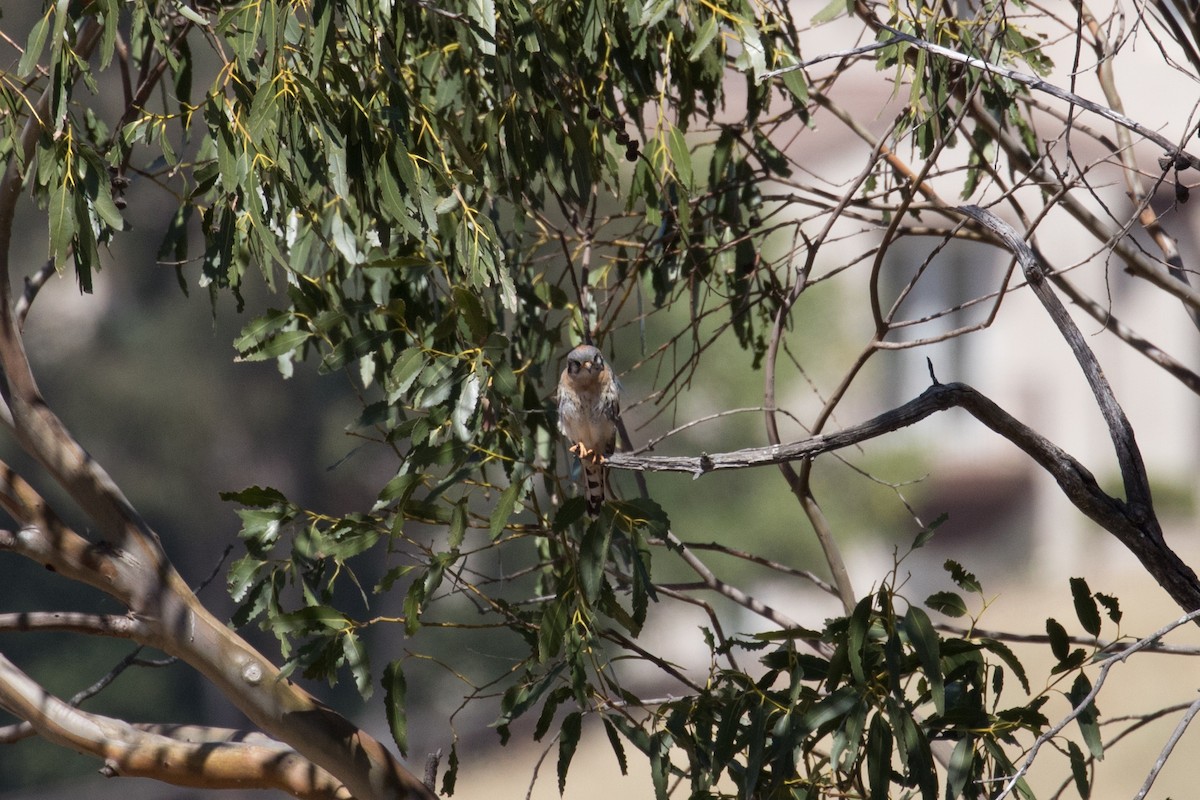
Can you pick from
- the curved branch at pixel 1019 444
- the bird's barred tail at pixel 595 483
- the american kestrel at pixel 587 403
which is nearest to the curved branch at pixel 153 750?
the bird's barred tail at pixel 595 483

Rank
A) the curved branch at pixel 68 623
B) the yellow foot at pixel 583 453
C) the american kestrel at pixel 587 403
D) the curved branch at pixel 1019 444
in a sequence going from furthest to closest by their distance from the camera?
the american kestrel at pixel 587 403 < the yellow foot at pixel 583 453 < the curved branch at pixel 68 623 < the curved branch at pixel 1019 444

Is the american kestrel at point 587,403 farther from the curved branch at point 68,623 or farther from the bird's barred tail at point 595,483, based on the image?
the curved branch at point 68,623

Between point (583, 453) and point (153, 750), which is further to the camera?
point (583, 453)

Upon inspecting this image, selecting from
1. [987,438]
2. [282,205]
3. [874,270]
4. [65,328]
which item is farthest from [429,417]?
[987,438]

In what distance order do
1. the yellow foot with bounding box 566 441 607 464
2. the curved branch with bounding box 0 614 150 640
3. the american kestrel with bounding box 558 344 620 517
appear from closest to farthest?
the curved branch with bounding box 0 614 150 640 → the yellow foot with bounding box 566 441 607 464 → the american kestrel with bounding box 558 344 620 517

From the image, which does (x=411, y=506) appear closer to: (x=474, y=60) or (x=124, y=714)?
(x=474, y=60)

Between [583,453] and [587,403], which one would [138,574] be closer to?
[583,453]

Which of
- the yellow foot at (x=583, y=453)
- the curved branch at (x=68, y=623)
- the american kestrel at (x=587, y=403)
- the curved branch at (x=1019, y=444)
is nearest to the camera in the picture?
the curved branch at (x=1019, y=444)

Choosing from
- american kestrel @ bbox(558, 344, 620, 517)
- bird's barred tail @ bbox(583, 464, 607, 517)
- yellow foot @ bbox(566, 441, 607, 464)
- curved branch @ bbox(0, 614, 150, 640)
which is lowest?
curved branch @ bbox(0, 614, 150, 640)

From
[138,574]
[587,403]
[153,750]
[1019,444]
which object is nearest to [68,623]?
[138,574]

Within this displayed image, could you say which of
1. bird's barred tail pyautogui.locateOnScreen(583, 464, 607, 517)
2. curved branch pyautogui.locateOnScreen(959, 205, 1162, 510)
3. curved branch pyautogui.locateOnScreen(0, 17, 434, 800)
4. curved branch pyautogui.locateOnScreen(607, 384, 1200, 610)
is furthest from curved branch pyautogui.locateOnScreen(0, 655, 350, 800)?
curved branch pyautogui.locateOnScreen(959, 205, 1162, 510)

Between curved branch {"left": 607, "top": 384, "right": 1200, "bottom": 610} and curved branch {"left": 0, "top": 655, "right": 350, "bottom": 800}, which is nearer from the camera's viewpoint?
curved branch {"left": 607, "top": 384, "right": 1200, "bottom": 610}

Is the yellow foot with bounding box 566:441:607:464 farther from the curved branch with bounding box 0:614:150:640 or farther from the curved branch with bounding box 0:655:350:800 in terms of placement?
the curved branch with bounding box 0:614:150:640

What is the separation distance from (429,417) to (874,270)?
92cm
